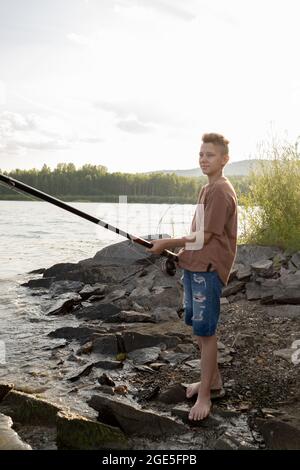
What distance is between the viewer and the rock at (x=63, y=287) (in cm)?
1162

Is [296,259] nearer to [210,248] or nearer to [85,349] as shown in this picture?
[85,349]

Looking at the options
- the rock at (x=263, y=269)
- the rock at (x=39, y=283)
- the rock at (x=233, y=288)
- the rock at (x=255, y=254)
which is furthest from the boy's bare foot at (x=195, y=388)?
the rock at (x=39, y=283)

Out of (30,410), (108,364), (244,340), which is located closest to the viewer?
(30,410)

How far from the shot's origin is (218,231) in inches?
161

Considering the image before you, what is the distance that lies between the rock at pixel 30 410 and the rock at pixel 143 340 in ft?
6.76

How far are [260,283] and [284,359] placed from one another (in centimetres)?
298

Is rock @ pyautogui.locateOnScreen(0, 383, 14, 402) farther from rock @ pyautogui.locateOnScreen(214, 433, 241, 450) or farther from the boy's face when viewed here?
the boy's face

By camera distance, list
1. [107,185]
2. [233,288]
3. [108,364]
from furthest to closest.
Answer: [107,185]
[233,288]
[108,364]

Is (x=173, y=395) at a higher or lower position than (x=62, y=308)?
higher

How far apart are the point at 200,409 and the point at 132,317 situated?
370 centimetres

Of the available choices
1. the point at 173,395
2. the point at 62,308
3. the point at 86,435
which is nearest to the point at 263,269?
the point at 62,308

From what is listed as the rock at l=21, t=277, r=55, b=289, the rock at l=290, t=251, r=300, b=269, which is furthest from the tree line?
the rock at l=290, t=251, r=300, b=269

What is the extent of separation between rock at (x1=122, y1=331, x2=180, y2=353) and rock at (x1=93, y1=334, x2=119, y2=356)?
14cm
